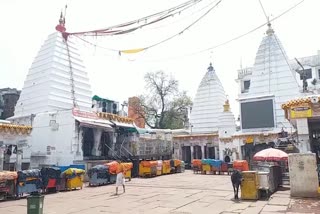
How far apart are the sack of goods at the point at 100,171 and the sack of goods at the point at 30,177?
13.7 feet

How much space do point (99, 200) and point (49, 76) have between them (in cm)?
1700

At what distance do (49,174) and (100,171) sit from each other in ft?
12.7

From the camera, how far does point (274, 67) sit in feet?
108

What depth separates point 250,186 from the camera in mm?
12844

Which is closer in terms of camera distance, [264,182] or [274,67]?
[264,182]

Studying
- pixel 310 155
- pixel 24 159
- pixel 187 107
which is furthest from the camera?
pixel 187 107

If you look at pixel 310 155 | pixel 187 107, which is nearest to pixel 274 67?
pixel 187 107

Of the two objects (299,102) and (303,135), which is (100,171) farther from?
(299,102)

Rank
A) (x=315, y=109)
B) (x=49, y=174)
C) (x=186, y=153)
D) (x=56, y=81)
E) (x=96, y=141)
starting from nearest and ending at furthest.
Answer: (x=315, y=109)
(x=49, y=174)
(x=96, y=141)
(x=56, y=81)
(x=186, y=153)

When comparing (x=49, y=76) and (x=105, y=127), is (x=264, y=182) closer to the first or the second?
(x=105, y=127)

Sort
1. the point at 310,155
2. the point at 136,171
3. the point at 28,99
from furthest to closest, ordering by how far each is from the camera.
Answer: the point at 28,99 < the point at 136,171 < the point at 310,155

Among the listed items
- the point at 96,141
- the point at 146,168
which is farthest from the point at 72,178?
the point at 96,141

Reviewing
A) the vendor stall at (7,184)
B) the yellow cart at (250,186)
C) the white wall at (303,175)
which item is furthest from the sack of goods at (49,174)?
the white wall at (303,175)

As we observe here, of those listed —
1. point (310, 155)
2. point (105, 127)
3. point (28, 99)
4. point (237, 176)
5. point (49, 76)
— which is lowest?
point (237, 176)
